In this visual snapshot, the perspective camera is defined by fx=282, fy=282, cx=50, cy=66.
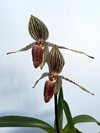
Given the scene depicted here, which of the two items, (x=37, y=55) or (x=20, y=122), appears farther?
(x=20, y=122)

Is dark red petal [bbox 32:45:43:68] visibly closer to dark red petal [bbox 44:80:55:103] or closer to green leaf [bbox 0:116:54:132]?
dark red petal [bbox 44:80:55:103]

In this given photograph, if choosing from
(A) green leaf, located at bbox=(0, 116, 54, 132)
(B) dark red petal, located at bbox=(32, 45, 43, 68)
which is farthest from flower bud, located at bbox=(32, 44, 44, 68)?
(A) green leaf, located at bbox=(0, 116, 54, 132)

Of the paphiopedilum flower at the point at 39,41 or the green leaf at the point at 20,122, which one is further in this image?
the green leaf at the point at 20,122

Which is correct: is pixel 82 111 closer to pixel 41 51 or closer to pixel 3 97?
pixel 3 97

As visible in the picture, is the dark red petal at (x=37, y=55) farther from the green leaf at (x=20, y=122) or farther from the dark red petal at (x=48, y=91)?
the green leaf at (x=20, y=122)

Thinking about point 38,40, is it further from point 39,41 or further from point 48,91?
point 48,91

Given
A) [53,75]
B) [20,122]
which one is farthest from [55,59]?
[20,122]

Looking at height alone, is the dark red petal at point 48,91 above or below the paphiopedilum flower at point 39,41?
below

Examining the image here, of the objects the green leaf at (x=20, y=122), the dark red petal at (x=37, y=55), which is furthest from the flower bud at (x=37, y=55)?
the green leaf at (x=20, y=122)
